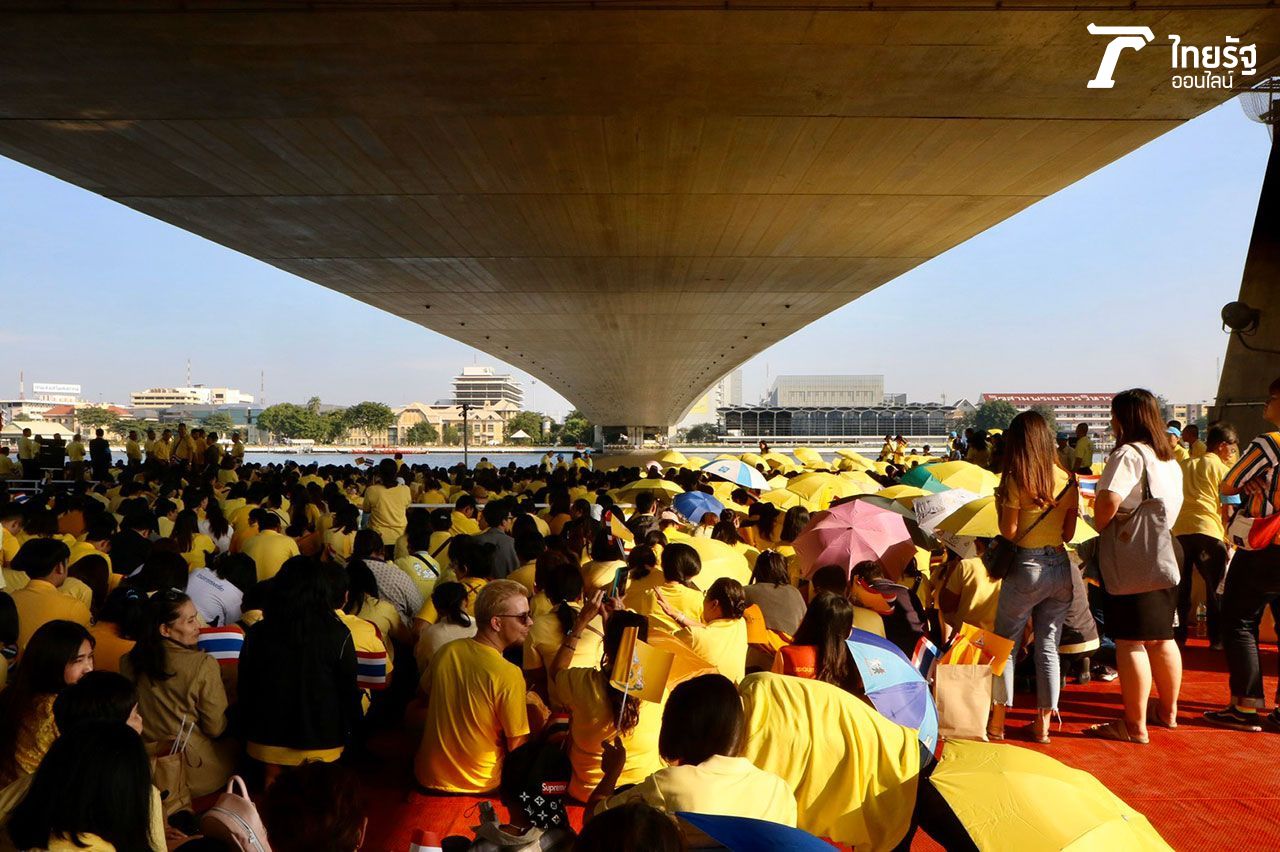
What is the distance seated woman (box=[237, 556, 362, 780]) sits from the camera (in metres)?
3.79

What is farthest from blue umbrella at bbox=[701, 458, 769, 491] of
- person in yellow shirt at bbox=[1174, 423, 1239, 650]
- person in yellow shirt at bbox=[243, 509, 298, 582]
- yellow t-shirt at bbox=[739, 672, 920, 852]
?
yellow t-shirt at bbox=[739, 672, 920, 852]

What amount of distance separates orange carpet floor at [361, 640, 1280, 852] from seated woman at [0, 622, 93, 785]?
1.40 m

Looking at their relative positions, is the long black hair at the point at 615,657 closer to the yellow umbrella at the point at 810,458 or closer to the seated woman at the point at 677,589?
the seated woman at the point at 677,589

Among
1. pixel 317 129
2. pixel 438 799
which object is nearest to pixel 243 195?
pixel 317 129

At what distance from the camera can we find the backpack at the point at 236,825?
2033 millimetres

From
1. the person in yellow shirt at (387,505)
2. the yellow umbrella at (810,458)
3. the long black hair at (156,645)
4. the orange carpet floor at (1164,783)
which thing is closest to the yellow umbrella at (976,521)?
the orange carpet floor at (1164,783)

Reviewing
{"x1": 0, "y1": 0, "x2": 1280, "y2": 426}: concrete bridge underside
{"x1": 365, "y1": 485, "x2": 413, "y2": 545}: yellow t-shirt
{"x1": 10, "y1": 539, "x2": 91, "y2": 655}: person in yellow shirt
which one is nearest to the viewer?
{"x1": 10, "y1": 539, "x2": 91, "y2": 655}: person in yellow shirt

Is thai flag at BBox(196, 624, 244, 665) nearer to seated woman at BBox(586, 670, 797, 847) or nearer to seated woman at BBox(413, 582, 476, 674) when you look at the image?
seated woman at BBox(413, 582, 476, 674)

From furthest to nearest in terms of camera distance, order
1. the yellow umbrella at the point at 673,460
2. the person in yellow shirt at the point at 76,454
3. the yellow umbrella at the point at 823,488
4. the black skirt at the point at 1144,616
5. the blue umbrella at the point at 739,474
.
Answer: the person in yellow shirt at the point at 76,454
the yellow umbrella at the point at 673,460
the blue umbrella at the point at 739,474
the yellow umbrella at the point at 823,488
the black skirt at the point at 1144,616

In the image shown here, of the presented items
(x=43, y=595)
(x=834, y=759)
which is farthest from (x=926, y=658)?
(x=43, y=595)

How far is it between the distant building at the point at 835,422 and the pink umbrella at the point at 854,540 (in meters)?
111

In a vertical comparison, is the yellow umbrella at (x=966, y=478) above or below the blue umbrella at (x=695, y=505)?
above

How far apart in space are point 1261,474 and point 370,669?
4.89 metres

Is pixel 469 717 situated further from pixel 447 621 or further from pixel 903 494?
pixel 903 494
